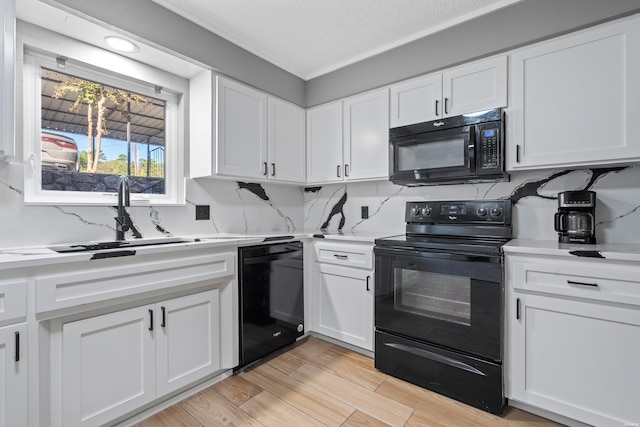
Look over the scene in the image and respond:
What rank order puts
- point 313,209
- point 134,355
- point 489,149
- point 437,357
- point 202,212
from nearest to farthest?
point 134,355 < point 437,357 < point 489,149 < point 202,212 < point 313,209

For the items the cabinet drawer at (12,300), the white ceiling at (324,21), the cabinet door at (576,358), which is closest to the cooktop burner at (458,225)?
the cabinet door at (576,358)

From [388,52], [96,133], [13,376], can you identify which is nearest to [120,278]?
[13,376]

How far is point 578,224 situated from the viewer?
5.90ft

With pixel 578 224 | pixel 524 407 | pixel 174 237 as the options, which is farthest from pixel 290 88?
pixel 524 407

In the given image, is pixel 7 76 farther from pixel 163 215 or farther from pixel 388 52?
pixel 388 52

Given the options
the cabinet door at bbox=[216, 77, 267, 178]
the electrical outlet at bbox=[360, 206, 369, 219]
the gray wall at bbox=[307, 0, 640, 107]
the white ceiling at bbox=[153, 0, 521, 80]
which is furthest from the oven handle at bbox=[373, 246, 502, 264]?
the white ceiling at bbox=[153, 0, 521, 80]

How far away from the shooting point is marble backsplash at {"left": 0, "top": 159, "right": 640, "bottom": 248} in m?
1.68

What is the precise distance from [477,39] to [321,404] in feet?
8.29

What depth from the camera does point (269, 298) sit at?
2.25 metres

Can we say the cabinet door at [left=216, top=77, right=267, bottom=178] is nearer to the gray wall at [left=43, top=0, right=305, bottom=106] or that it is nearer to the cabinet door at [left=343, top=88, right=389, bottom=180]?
the gray wall at [left=43, top=0, right=305, bottom=106]

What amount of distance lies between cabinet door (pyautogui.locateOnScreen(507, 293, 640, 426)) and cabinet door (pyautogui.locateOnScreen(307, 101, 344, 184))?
1.73 metres

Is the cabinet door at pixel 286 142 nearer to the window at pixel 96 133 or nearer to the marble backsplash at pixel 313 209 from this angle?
the marble backsplash at pixel 313 209

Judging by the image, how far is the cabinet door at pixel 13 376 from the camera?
1.20 m

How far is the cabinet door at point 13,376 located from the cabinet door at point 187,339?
1.77ft
